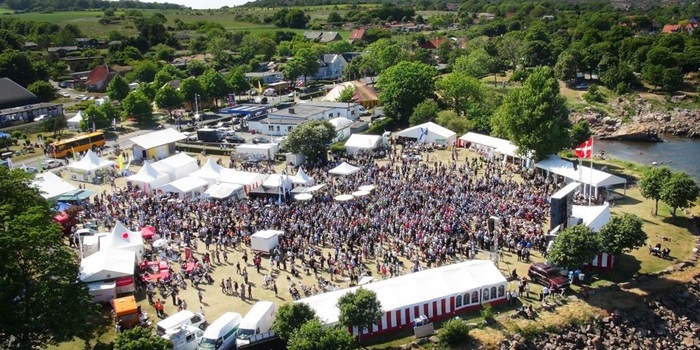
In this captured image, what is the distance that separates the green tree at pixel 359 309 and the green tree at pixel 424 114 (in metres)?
28.2

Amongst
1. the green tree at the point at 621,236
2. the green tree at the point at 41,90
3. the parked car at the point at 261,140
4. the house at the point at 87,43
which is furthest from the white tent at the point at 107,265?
the house at the point at 87,43

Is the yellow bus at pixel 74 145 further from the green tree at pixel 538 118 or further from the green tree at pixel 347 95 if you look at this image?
the green tree at pixel 538 118

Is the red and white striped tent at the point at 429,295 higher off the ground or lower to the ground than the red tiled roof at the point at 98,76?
lower

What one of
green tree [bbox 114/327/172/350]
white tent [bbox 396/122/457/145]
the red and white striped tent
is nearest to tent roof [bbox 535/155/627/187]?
white tent [bbox 396/122/457/145]

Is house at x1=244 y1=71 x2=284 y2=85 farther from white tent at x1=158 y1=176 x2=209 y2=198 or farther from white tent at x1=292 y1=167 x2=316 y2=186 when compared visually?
white tent at x1=292 y1=167 x2=316 y2=186

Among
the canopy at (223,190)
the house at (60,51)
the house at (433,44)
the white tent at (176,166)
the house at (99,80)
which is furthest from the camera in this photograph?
the house at (433,44)

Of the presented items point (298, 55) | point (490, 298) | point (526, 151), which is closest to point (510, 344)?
point (490, 298)

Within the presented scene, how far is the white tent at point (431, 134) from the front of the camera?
40750mm

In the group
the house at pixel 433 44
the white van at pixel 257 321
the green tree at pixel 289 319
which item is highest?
the house at pixel 433 44

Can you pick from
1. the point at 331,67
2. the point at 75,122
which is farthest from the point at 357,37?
the point at 75,122

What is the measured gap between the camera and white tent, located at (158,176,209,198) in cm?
3105

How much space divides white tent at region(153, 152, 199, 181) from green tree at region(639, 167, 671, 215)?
80.3ft

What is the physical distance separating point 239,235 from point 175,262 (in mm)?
3090

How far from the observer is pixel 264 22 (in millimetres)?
138750
